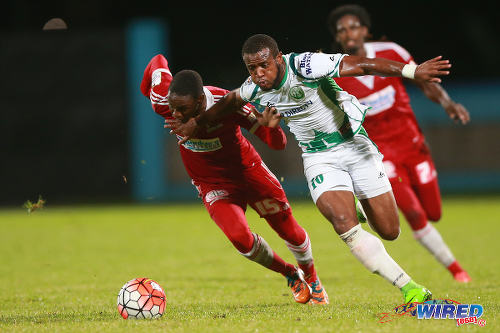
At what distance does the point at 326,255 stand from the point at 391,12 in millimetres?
20142

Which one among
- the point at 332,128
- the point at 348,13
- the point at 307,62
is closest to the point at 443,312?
the point at 332,128

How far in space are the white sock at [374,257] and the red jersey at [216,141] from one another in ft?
3.27

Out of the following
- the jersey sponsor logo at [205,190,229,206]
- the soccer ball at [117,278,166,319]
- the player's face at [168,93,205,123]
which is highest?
the player's face at [168,93,205,123]

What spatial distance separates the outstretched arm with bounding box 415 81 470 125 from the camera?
307 inches

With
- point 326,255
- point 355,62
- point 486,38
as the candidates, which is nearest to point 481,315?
point 355,62

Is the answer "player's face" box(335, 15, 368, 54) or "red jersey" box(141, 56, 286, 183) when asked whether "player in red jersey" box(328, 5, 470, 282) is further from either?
"red jersey" box(141, 56, 286, 183)

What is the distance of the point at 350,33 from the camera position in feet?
26.7

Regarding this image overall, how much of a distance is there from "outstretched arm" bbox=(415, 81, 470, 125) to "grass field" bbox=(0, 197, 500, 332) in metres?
1.66

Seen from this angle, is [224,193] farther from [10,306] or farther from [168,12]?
[168,12]

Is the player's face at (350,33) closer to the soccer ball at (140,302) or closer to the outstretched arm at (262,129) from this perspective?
the outstretched arm at (262,129)

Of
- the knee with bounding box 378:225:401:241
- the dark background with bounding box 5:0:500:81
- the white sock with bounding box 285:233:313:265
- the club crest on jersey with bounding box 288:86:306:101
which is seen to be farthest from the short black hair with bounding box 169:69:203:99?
the dark background with bounding box 5:0:500:81

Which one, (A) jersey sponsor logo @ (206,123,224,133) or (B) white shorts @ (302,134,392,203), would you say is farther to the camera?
(A) jersey sponsor logo @ (206,123,224,133)

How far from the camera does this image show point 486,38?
27.2 metres

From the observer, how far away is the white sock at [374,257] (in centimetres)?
562
